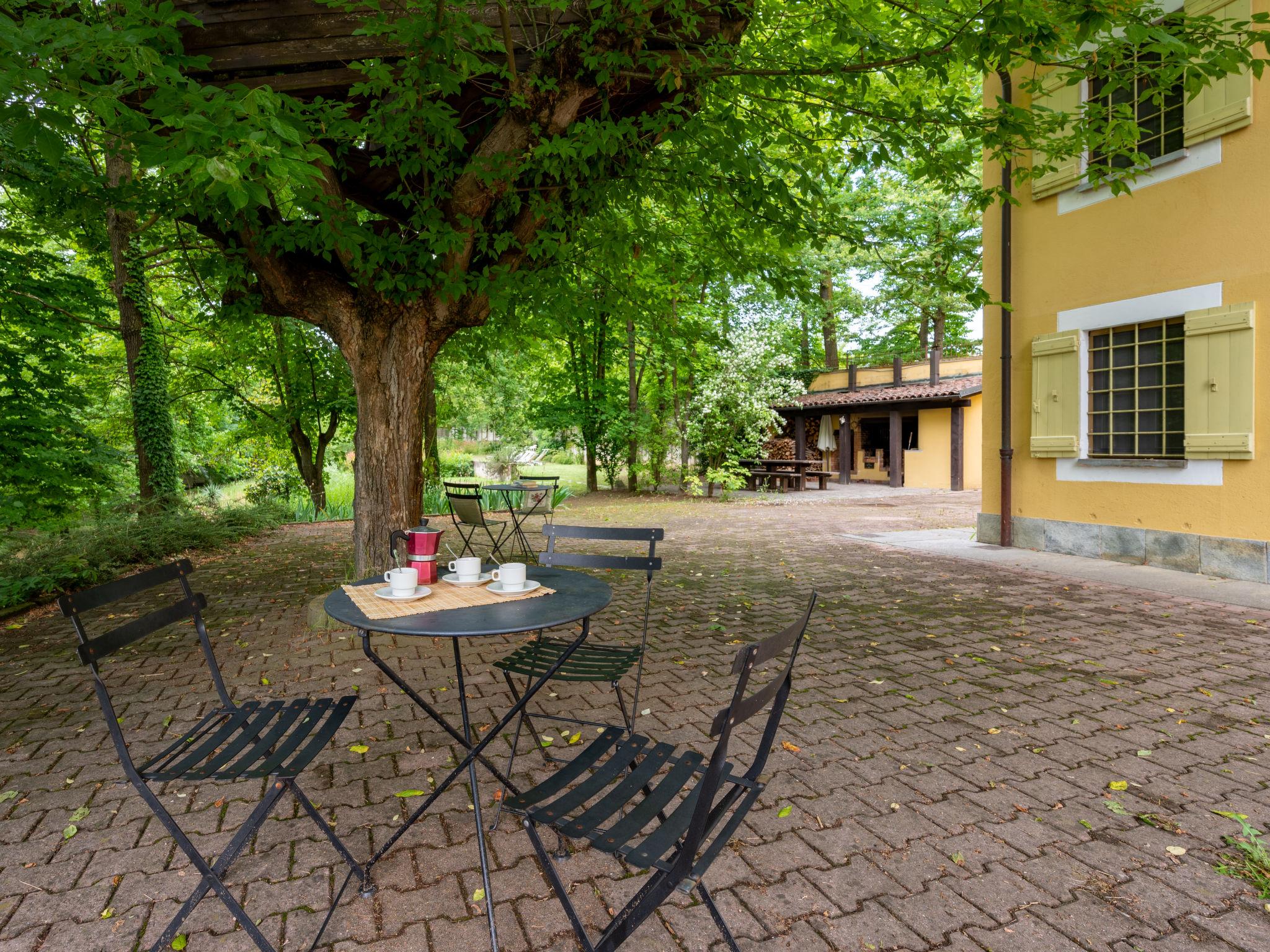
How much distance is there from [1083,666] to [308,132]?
5340 millimetres

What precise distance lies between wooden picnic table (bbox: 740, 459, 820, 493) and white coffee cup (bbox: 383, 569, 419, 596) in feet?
53.5

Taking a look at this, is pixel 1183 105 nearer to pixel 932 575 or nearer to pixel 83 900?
pixel 932 575

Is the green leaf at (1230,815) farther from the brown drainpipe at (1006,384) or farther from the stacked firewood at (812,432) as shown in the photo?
the stacked firewood at (812,432)

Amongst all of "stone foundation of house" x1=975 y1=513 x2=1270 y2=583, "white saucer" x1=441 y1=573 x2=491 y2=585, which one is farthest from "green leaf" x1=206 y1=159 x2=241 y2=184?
"stone foundation of house" x1=975 y1=513 x2=1270 y2=583

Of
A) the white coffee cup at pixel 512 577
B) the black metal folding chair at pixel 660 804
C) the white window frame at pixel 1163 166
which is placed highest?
the white window frame at pixel 1163 166

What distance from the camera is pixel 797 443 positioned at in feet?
78.9

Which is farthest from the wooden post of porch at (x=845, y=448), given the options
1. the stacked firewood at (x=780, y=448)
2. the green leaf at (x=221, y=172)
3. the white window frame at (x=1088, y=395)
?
the green leaf at (x=221, y=172)

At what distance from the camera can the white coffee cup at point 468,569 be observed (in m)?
2.62

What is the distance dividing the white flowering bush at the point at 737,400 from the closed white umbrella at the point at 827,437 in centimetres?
832

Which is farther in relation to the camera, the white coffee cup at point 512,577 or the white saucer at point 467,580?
the white saucer at point 467,580

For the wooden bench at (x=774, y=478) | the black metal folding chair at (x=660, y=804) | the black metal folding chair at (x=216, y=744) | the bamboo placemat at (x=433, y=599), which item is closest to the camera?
the black metal folding chair at (x=660, y=804)

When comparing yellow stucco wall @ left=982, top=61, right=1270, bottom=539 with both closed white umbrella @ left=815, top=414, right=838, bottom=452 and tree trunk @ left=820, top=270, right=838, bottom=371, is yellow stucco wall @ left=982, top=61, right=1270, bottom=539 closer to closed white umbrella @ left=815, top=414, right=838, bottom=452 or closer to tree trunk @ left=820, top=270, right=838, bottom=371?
closed white umbrella @ left=815, top=414, right=838, bottom=452

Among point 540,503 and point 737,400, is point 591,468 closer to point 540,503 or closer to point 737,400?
point 737,400

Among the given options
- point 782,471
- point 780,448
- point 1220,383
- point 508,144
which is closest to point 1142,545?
point 1220,383
